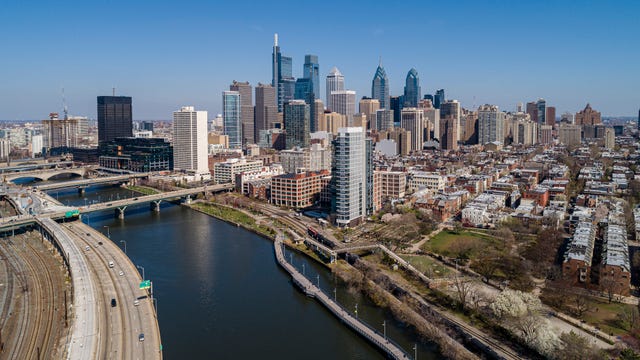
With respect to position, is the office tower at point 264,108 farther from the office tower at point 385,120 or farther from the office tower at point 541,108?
the office tower at point 541,108

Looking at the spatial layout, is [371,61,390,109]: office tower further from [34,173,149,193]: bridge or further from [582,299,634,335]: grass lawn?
[582,299,634,335]: grass lawn

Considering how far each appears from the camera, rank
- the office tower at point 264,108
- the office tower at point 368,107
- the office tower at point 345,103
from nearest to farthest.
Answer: the office tower at point 264,108
the office tower at point 345,103
the office tower at point 368,107

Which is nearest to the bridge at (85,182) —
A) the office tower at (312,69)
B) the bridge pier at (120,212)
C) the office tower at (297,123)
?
the bridge pier at (120,212)

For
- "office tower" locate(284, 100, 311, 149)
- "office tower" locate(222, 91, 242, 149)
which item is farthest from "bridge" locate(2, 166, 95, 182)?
"office tower" locate(222, 91, 242, 149)

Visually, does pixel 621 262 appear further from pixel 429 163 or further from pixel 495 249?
pixel 429 163

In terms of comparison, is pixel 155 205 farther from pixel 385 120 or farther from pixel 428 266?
pixel 385 120

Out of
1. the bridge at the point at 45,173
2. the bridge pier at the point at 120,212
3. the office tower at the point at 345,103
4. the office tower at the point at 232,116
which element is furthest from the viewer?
the office tower at the point at 345,103

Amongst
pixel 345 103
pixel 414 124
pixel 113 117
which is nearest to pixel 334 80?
pixel 345 103
